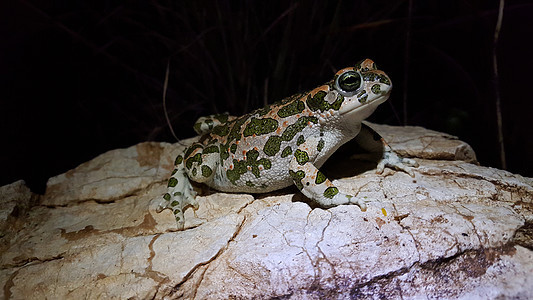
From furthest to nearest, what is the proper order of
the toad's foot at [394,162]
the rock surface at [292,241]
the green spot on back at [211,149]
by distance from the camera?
the green spot on back at [211,149] < the toad's foot at [394,162] < the rock surface at [292,241]

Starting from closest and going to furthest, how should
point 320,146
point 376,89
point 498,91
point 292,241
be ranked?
point 292,241 < point 376,89 < point 320,146 < point 498,91

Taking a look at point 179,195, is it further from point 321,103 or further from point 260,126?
point 321,103

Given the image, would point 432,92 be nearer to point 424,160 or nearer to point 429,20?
point 429,20

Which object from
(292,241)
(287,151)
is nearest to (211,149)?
(287,151)

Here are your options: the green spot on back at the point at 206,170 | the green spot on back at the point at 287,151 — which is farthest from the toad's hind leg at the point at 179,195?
the green spot on back at the point at 287,151

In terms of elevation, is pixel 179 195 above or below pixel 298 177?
above

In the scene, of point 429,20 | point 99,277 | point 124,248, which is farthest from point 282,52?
point 99,277

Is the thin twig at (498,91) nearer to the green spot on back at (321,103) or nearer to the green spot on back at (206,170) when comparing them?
the green spot on back at (321,103)

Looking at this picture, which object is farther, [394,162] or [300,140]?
[394,162]

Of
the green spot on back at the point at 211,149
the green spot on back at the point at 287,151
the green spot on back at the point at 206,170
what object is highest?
the green spot on back at the point at 211,149
